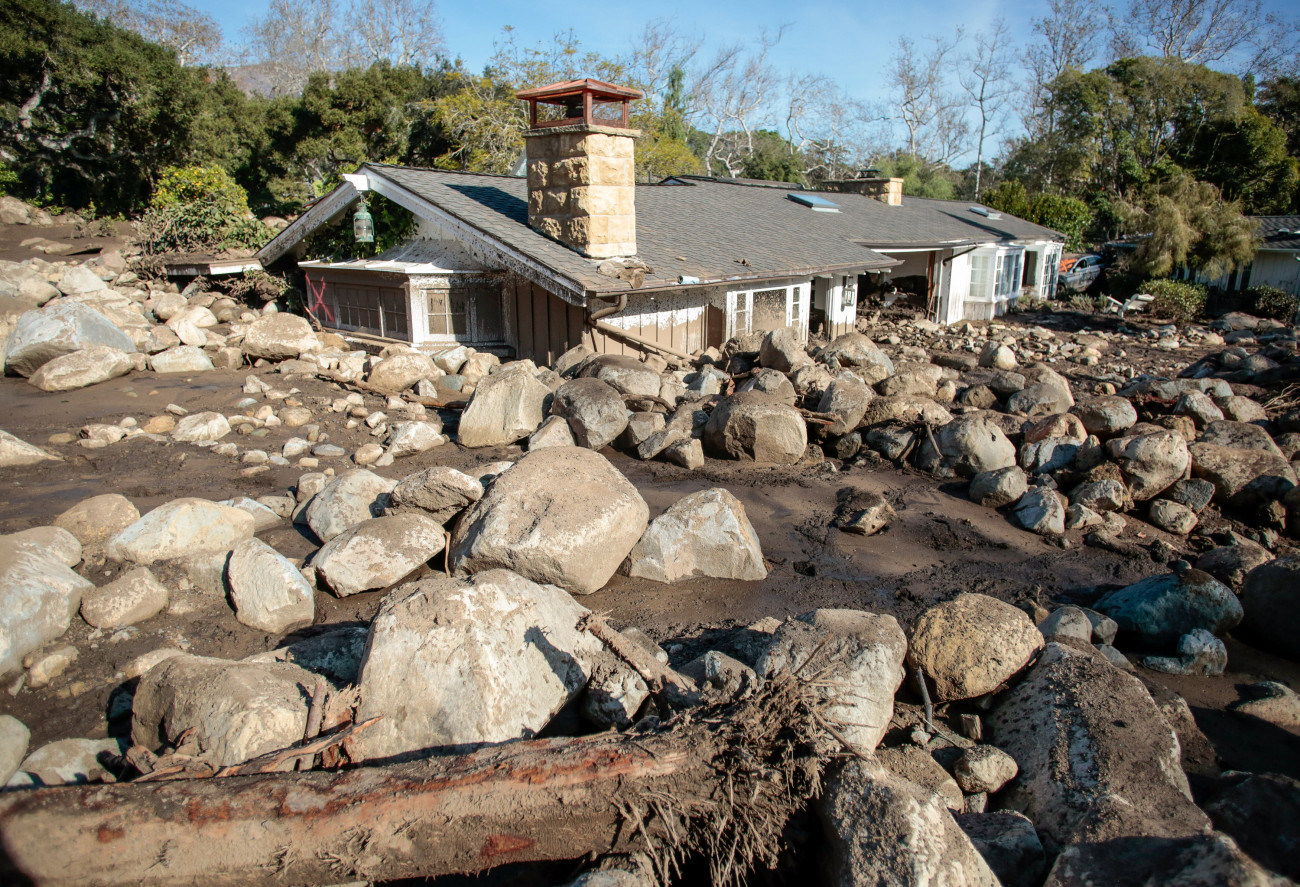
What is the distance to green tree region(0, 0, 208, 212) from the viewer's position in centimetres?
2073

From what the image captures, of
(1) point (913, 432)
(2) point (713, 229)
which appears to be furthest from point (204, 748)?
(2) point (713, 229)

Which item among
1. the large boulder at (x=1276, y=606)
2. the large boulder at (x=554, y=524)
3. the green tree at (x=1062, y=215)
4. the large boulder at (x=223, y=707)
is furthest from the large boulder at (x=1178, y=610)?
the green tree at (x=1062, y=215)

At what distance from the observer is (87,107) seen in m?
22.3

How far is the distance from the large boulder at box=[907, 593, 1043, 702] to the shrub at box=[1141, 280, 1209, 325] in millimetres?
22549

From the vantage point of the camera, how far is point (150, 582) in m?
5.33

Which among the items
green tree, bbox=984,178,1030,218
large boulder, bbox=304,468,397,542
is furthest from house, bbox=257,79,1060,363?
green tree, bbox=984,178,1030,218

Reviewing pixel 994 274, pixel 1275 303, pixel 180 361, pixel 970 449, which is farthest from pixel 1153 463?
pixel 1275 303

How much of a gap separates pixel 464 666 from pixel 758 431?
19.4 feet

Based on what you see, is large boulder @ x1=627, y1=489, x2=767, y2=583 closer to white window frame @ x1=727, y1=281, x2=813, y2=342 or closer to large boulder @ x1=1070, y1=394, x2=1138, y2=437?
large boulder @ x1=1070, y1=394, x2=1138, y2=437

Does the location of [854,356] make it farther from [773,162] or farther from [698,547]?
[773,162]

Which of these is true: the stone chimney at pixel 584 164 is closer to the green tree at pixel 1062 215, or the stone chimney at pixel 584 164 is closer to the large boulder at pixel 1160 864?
the large boulder at pixel 1160 864

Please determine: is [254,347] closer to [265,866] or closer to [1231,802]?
[265,866]

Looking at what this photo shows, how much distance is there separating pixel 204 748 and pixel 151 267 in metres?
16.3

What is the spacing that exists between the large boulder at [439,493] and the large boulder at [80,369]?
7.52 m
